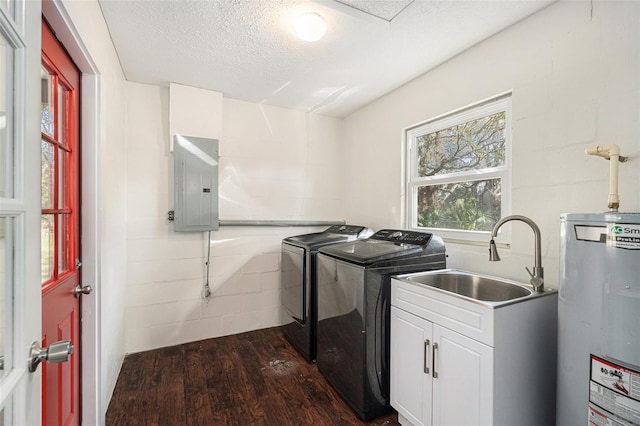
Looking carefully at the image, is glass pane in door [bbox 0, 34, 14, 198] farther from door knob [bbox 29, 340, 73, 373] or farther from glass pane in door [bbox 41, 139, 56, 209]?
glass pane in door [bbox 41, 139, 56, 209]

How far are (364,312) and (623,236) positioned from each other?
4.12 feet

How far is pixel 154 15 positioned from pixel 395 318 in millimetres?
2410

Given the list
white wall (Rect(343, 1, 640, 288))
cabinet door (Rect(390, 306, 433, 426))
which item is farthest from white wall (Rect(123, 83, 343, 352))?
cabinet door (Rect(390, 306, 433, 426))

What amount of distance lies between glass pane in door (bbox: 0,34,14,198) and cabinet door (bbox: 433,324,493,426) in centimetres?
175

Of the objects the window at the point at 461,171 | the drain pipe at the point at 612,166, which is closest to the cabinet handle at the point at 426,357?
the window at the point at 461,171

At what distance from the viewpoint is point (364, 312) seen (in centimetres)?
184

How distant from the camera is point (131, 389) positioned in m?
2.12

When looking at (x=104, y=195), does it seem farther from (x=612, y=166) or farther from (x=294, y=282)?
(x=612, y=166)

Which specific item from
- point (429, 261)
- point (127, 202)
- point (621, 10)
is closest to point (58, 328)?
point (127, 202)

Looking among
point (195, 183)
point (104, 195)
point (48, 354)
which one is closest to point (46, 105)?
point (104, 195)

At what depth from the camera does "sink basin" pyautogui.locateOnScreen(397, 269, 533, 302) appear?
1748 millimetres

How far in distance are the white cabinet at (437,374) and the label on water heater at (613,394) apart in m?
0.36

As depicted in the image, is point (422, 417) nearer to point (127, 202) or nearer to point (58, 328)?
point (58, 328)

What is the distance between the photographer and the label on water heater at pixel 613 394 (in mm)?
1052
